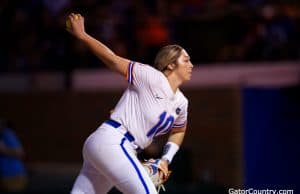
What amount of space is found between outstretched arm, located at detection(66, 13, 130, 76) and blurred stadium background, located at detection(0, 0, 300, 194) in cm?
434

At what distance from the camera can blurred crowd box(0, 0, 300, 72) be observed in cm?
1237

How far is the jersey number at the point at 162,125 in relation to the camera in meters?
5.81

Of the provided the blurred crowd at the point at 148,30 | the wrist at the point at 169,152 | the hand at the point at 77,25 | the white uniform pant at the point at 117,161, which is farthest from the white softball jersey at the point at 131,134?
the blurred crowd at the point at 148,30

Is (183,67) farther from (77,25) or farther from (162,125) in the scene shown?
(77,25)

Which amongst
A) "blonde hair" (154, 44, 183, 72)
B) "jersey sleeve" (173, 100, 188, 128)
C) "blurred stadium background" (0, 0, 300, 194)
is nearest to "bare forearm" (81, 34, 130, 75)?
"blonde hair" (154, 44, 183, 72)

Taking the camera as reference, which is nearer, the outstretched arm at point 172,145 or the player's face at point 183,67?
the player's face at point 183,67

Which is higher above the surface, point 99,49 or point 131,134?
point 99,49

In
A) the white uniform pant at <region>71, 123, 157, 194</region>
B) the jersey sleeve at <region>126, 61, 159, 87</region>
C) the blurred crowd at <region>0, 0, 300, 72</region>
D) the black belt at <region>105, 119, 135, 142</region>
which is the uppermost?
the blurred crowd at <region>0, 0, 300, 72</region>

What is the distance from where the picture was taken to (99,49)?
5711mm

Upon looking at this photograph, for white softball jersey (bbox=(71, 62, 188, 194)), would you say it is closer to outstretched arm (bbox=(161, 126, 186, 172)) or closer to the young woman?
the young woman

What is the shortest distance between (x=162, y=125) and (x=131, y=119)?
0.25m

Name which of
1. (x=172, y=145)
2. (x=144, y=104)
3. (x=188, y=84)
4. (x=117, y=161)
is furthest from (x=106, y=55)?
(x=188, y=84)

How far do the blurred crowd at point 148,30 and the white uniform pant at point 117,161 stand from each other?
6.82 m

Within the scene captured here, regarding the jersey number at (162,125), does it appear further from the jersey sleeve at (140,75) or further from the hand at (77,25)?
the hand at (77,25)
